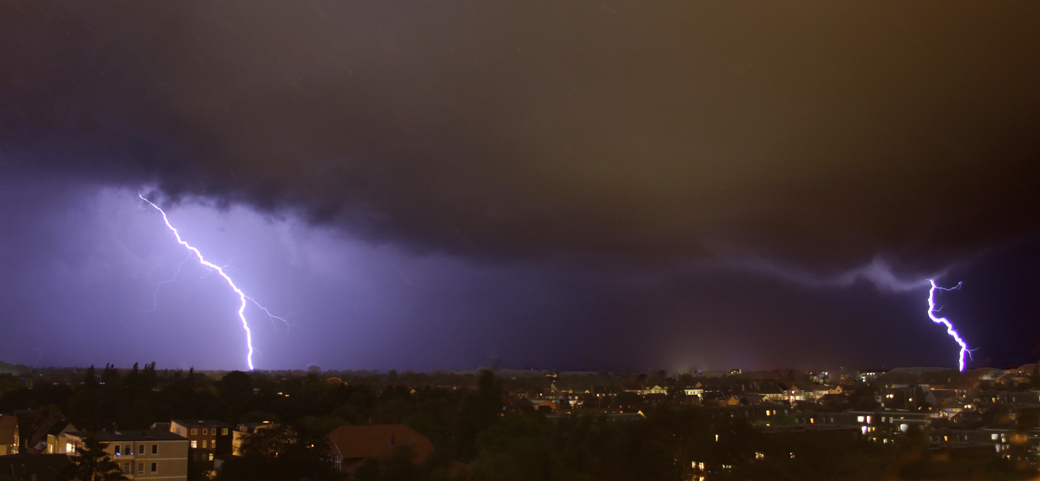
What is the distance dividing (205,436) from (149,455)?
5.98 meters

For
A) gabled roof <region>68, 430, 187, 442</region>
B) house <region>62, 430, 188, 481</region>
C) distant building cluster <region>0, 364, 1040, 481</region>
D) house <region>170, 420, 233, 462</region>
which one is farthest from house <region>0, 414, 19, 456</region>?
house <region>62, 430, 188, 481</region>

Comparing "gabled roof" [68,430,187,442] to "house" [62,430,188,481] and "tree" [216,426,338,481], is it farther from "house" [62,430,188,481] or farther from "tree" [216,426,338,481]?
"tree" [216,426,338,481]

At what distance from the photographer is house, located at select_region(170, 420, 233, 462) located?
23984 mm

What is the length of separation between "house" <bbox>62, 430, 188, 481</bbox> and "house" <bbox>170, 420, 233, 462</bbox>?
449 cm

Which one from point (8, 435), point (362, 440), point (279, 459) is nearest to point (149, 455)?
point (362, 440)

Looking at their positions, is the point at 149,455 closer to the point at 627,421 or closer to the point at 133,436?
the point at 133,436

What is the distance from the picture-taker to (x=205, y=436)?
24547 millimetres

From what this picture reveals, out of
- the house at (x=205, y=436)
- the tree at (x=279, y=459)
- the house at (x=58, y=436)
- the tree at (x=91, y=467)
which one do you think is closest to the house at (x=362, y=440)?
the tree at (x=279, y=459)

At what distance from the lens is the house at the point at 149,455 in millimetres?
18500

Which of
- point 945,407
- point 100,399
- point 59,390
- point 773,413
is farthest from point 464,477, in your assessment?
point 59,390

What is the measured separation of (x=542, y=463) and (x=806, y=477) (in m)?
2.91

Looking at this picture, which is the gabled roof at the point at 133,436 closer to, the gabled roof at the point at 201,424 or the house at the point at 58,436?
the house at the point at 58,436

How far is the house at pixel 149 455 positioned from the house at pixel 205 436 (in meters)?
4.49

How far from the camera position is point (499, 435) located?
42.5 ft
